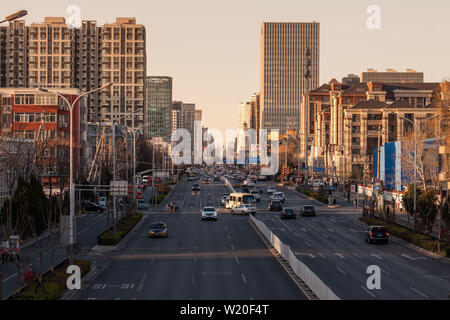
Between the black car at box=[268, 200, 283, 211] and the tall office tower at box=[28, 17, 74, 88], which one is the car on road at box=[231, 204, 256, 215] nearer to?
the black car at box=[268, 200, 283, 211]

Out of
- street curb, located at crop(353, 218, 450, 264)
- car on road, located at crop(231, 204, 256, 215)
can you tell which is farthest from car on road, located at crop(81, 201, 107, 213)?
street curb, located at crop(353, 218, 450, 264)

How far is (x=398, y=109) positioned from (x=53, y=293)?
4190 inches

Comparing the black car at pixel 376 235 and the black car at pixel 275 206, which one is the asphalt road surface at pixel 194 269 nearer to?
the black car at pixel 376 235

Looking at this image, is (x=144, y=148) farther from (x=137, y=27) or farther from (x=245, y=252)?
(x=245, y=252)

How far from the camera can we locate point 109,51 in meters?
192

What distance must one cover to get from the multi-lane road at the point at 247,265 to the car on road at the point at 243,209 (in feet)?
35.5

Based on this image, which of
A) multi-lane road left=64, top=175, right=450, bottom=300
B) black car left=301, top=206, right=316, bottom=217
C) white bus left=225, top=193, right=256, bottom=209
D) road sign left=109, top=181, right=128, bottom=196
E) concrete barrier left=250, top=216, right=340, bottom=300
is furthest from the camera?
white bus left=225, top=193, right=256, bottom=209

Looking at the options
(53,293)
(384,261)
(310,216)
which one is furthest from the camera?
(310,216)

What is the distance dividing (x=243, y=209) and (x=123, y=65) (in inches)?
4759

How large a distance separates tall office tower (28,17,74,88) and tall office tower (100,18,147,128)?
44.2ft

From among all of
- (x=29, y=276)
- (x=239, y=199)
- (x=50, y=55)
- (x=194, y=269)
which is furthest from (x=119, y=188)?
(x=50, y=55)

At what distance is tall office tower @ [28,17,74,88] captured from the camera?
638ft

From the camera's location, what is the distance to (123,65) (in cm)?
19088
